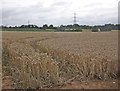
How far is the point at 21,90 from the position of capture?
8.57 metres

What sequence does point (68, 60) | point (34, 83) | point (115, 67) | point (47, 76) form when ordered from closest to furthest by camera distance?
point (34, 83), point (47, 76), point (115, 67), point (68, 60)

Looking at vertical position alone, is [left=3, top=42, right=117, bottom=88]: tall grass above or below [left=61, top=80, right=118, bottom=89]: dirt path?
above

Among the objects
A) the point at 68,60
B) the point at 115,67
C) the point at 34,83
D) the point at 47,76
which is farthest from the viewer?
the point at 68,60

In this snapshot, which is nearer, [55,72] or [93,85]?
[93,85]

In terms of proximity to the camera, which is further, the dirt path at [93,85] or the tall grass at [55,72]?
the tall grass at [55,72]

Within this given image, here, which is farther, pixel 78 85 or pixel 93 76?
pixel 93 76

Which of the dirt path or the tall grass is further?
the tall grass

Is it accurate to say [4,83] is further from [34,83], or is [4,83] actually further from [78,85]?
[78,85]

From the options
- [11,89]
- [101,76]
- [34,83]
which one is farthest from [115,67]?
[11,89]

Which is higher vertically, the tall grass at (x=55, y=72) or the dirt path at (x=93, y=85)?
the tall grass at (x=55, y=72)

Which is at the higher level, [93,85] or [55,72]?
[55,72]

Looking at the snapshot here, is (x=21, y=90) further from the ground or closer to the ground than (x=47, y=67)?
closer to the ground

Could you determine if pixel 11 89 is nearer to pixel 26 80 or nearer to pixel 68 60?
pixel 26 80

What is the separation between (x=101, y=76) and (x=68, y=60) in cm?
236
